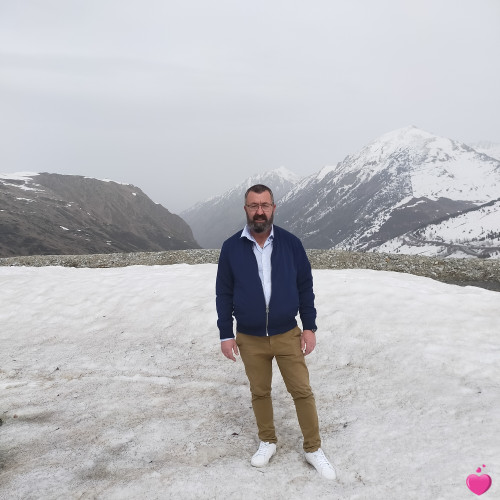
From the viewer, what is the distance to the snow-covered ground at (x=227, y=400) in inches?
184

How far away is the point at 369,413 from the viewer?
20.3 ft

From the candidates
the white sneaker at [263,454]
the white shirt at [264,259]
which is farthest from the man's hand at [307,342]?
the white sneaker at [263,454]

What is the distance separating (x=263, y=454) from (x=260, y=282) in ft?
7.81

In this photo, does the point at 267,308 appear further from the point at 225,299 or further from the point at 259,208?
the point at 259,208

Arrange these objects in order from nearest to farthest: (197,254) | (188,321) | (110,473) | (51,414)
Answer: (110,473)
(51,414)
(188,321)
(197,254)

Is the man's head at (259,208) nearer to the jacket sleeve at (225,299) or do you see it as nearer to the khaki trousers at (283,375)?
the jacket sleeve at (225,299)

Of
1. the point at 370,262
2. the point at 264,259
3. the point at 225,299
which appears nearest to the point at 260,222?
the point at 264,259

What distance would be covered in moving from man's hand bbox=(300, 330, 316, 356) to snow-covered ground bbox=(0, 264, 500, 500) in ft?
5.00

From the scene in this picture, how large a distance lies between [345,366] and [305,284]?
3.93m

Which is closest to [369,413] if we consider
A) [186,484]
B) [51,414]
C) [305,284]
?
[305,284]

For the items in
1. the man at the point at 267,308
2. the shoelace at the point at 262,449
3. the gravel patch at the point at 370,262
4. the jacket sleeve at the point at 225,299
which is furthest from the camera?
the gravel patch at the point at 370,262

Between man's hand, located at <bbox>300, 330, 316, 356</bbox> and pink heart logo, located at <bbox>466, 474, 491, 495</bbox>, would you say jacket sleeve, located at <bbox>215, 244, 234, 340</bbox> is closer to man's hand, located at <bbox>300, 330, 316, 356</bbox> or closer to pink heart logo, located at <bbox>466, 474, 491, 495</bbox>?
man's hand, located at <bbox>300, 330, 316, 356</bbox>

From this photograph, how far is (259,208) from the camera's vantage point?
4730 mm

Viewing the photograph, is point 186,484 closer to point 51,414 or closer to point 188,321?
point 51,414
